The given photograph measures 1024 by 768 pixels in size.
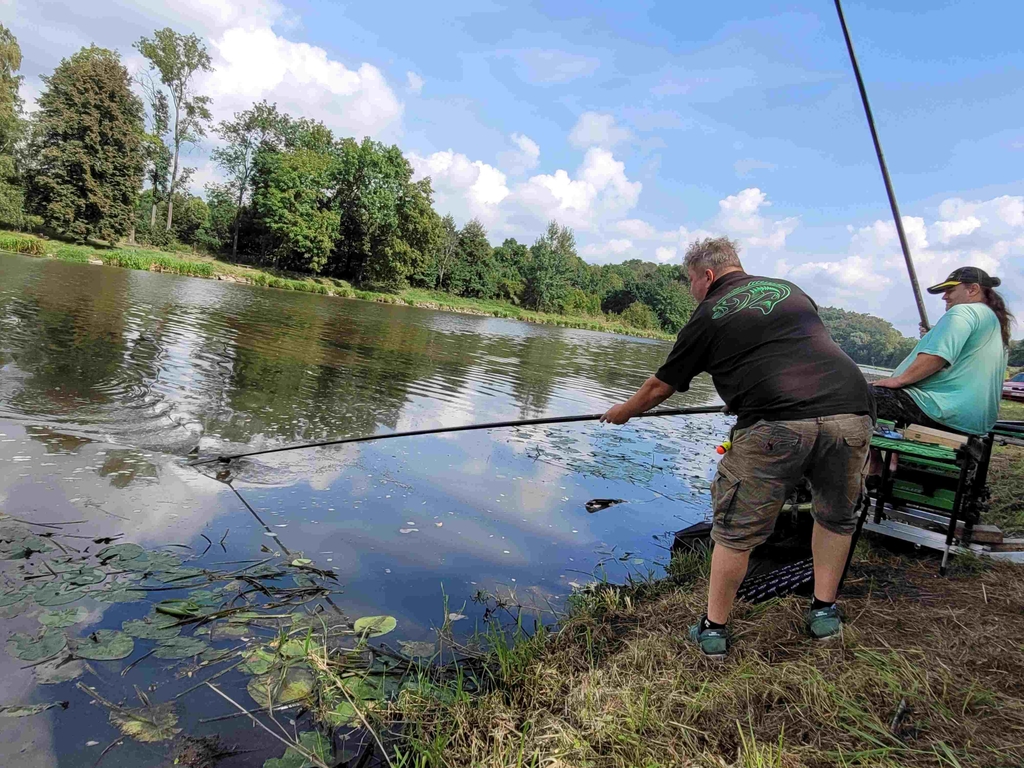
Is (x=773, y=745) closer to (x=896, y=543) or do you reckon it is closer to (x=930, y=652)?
(x=930, y=652)

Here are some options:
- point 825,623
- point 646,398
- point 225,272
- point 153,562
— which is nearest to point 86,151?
point 225,272

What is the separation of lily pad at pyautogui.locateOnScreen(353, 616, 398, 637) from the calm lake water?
81mm

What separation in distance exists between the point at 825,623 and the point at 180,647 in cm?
328

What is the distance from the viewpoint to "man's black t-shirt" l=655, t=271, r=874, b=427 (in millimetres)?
2779

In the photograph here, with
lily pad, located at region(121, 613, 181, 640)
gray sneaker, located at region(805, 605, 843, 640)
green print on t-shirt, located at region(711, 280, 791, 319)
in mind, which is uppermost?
green print on t-shirt, located at region(711, 280, 791, 319)

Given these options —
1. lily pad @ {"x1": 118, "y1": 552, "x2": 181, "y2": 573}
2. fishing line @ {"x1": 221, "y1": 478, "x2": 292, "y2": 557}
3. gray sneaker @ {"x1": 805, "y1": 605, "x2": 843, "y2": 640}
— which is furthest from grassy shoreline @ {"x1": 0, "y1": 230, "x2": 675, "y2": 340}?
gray sneaker @ {"x1": 805, "y1": 605, "x2": 843, "y2": 640}

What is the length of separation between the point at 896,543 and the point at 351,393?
812 centimetres

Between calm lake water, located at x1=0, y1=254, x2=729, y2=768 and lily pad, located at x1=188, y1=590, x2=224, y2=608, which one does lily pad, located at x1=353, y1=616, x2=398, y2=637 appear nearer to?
calm lake water, located at x1=0, y1=254, x2=729, y2=768

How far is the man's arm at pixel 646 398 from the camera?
3.14 m

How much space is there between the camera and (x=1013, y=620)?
10.0 ft

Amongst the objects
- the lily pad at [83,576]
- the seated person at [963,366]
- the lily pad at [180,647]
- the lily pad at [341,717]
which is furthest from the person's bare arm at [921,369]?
the lily pad at [83,576]

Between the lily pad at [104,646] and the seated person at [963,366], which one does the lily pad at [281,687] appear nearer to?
the lily pad at [104,646]

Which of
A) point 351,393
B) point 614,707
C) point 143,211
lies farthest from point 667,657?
point 143,211

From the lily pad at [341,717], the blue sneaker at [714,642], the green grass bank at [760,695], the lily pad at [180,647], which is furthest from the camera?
the lily pad at [180,647]
